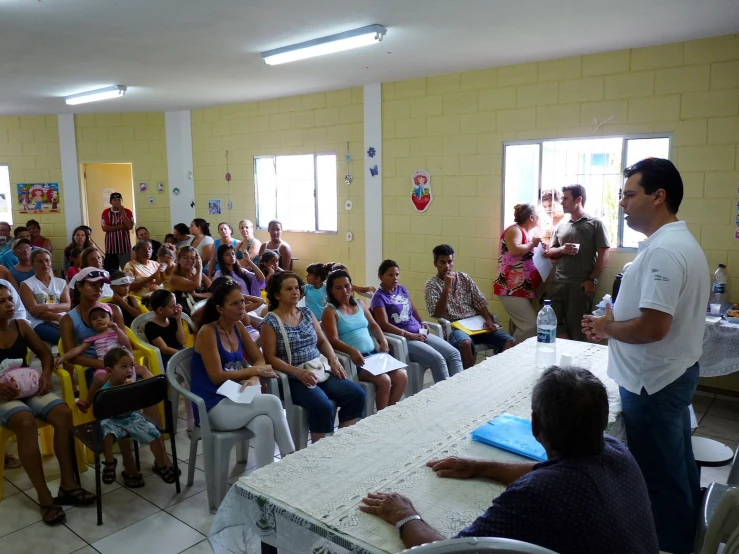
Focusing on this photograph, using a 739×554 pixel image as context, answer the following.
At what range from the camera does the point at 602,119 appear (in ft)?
15.7

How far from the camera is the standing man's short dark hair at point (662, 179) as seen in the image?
205 centimetres

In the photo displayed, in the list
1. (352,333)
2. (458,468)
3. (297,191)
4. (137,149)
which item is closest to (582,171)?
(352,333)

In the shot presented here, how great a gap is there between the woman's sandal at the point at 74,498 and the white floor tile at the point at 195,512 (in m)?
0.41

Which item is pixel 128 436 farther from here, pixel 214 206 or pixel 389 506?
pixel 214 206

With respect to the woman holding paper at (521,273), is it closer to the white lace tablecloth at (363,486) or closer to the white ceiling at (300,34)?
the white ceiling at (300,34)

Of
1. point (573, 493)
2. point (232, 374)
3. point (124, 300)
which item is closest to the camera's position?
point (573, 493)

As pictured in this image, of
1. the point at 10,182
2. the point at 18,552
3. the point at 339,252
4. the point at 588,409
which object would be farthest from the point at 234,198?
the point at 588,409

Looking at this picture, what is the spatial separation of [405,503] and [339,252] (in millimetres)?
5345

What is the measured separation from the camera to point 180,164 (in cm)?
812

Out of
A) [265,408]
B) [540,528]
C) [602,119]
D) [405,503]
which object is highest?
[602,119]

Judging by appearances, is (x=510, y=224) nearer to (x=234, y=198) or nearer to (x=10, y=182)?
(x=234, y=198)

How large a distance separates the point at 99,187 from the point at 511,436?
27.3 ft

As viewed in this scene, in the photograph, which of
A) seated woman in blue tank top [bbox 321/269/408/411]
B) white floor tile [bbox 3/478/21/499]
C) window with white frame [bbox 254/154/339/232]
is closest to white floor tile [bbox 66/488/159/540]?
white floor tile [bbox 3/478/21/499]

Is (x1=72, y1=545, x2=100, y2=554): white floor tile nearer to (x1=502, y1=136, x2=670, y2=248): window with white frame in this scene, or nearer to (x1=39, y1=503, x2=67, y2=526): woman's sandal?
(x1=39, y1=503, x2=67, y2=526): woman's sandal
